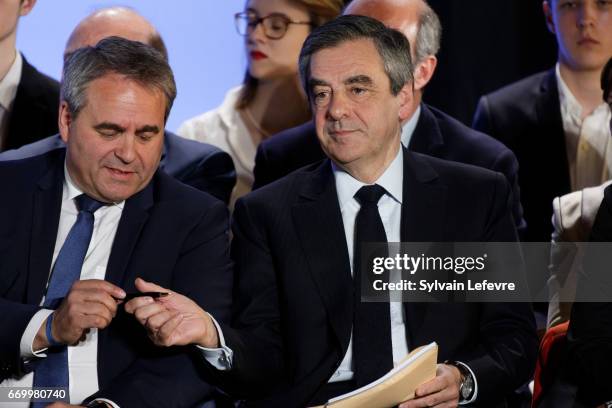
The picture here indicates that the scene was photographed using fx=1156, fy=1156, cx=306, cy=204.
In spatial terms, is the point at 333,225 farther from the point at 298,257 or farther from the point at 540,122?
the point at 540,122

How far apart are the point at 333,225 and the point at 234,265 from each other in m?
0.27

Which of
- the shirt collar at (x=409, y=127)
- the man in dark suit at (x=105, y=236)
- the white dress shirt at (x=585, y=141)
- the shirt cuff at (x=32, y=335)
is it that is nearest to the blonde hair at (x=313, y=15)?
the shirt collar at (x=409, y=127)

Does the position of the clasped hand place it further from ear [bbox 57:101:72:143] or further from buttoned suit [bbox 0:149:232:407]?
ear [bbox 57:101:72:143]

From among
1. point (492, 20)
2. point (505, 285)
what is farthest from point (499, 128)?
point (505, 285)

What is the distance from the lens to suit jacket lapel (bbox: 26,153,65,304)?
108 inches

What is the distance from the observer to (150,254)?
9.11 ft

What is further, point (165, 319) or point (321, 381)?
point (321, 381)

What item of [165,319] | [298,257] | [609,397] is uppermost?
[298,257]

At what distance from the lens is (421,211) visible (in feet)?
9.37

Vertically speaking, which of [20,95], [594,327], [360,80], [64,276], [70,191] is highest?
[20,95]

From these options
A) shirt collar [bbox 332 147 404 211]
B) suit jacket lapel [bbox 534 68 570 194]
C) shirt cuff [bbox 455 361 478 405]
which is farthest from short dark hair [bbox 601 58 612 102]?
suit jacket lapel [bbox 534 68 570 194]

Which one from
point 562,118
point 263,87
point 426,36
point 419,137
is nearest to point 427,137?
point 419,137

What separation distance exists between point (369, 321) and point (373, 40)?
0.71 meters

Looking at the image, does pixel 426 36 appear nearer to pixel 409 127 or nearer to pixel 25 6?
pixel 409 127
